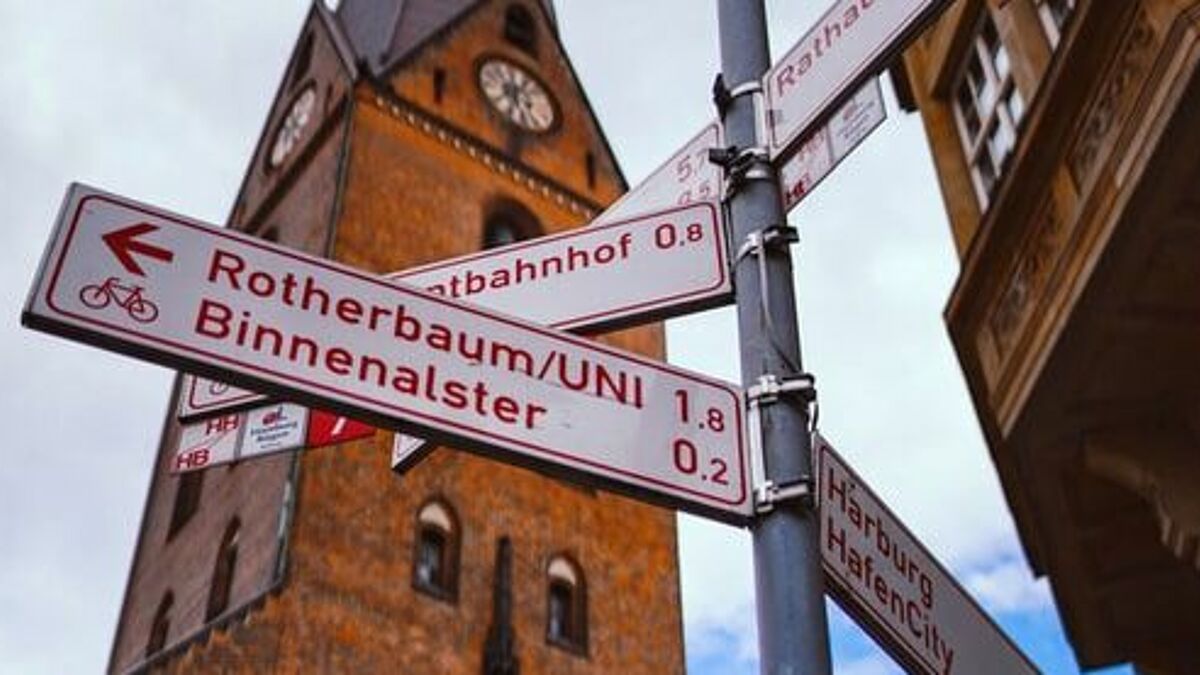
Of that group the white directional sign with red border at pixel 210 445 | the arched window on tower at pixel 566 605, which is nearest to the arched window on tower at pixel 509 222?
the arched window on tower at pixel 566 605

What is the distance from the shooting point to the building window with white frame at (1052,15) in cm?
799

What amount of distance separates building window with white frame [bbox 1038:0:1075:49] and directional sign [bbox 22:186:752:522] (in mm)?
5612

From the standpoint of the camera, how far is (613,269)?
3520mm

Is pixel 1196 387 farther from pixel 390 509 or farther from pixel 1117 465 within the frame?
pixel 390 509

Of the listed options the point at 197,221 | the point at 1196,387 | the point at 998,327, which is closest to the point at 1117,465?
the point at 1196,387

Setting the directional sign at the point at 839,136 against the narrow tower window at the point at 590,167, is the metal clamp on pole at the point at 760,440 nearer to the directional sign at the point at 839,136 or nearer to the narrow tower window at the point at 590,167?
the directional sign at the point at 839,136

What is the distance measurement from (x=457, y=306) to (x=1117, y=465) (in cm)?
493

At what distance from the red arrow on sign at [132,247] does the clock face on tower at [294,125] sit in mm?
28973

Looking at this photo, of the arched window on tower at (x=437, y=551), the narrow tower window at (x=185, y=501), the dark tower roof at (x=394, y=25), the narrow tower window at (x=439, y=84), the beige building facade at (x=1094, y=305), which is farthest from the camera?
the dark tower roof at (x=394, y=25)

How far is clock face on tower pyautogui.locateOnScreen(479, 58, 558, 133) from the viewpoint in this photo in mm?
32656

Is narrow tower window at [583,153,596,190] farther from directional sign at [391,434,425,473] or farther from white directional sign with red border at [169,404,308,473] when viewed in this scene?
directional sign at [391,434,425,473]

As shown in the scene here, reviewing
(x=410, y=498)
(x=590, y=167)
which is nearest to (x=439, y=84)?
(x=590, y=167)

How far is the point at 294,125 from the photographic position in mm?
32500

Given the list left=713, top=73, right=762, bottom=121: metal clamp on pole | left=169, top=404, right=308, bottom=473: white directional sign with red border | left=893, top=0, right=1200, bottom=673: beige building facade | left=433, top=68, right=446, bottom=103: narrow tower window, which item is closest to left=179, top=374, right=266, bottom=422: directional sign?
left=169, top=404, right=308, bottom=473: white directional sign with red border
